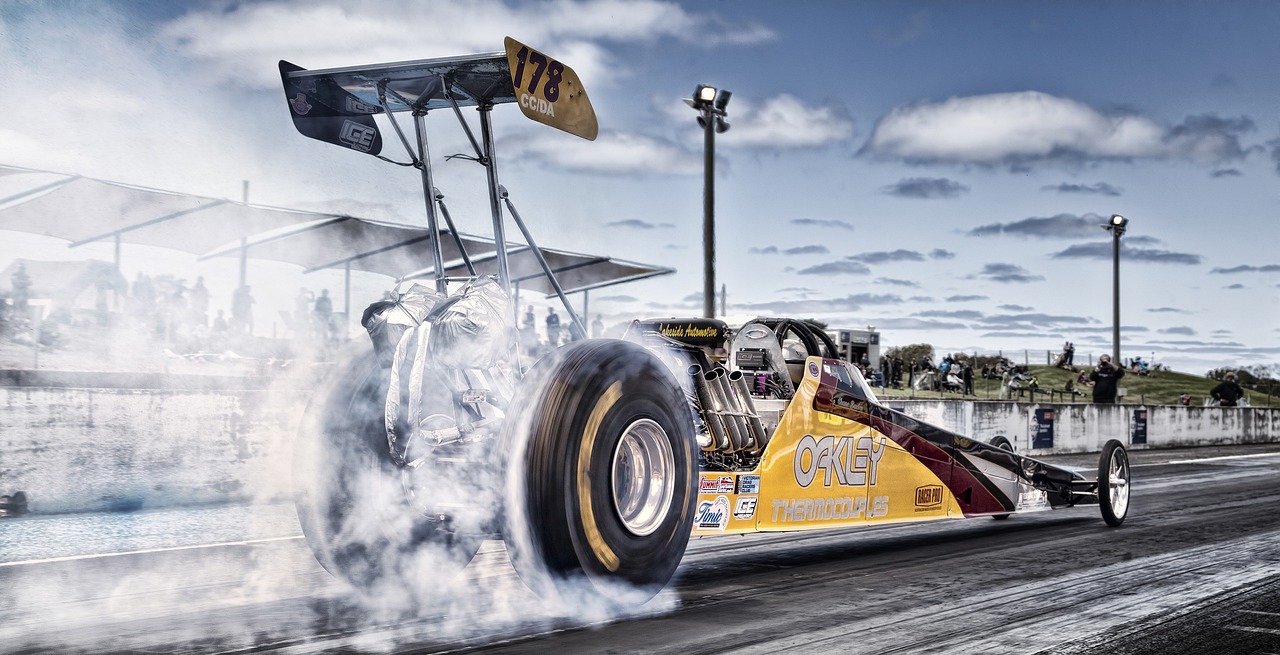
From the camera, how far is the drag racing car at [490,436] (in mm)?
4262

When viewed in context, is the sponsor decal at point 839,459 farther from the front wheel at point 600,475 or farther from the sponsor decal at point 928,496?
the front wheel at point 600,475

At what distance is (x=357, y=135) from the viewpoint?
16.5ft

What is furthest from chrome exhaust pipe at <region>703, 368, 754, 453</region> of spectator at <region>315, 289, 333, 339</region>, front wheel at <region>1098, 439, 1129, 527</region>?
front wheel at <region>1098, 439, 1129, 527</region>

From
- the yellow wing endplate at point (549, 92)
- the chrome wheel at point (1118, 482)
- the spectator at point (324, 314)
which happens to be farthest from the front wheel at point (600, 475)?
the chrome wheel at point (1118, 482)

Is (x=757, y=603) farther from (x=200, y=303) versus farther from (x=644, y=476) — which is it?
(x=200, y=303)

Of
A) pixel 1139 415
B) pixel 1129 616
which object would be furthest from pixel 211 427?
pixel 1139 415

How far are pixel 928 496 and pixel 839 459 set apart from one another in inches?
43.2

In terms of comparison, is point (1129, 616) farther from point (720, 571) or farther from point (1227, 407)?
point (1227, 407)

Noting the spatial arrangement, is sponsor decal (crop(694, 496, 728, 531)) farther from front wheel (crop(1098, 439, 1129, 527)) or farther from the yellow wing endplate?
front wheel (crop(1098, 439, 1129, 527))

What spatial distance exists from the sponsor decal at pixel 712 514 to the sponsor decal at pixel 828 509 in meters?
0.45

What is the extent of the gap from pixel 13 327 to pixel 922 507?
212 inches

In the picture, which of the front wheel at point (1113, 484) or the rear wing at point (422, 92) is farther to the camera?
the front wheel at point (1113, 484)

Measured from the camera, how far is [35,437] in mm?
8141

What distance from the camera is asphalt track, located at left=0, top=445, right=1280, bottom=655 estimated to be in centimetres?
439
